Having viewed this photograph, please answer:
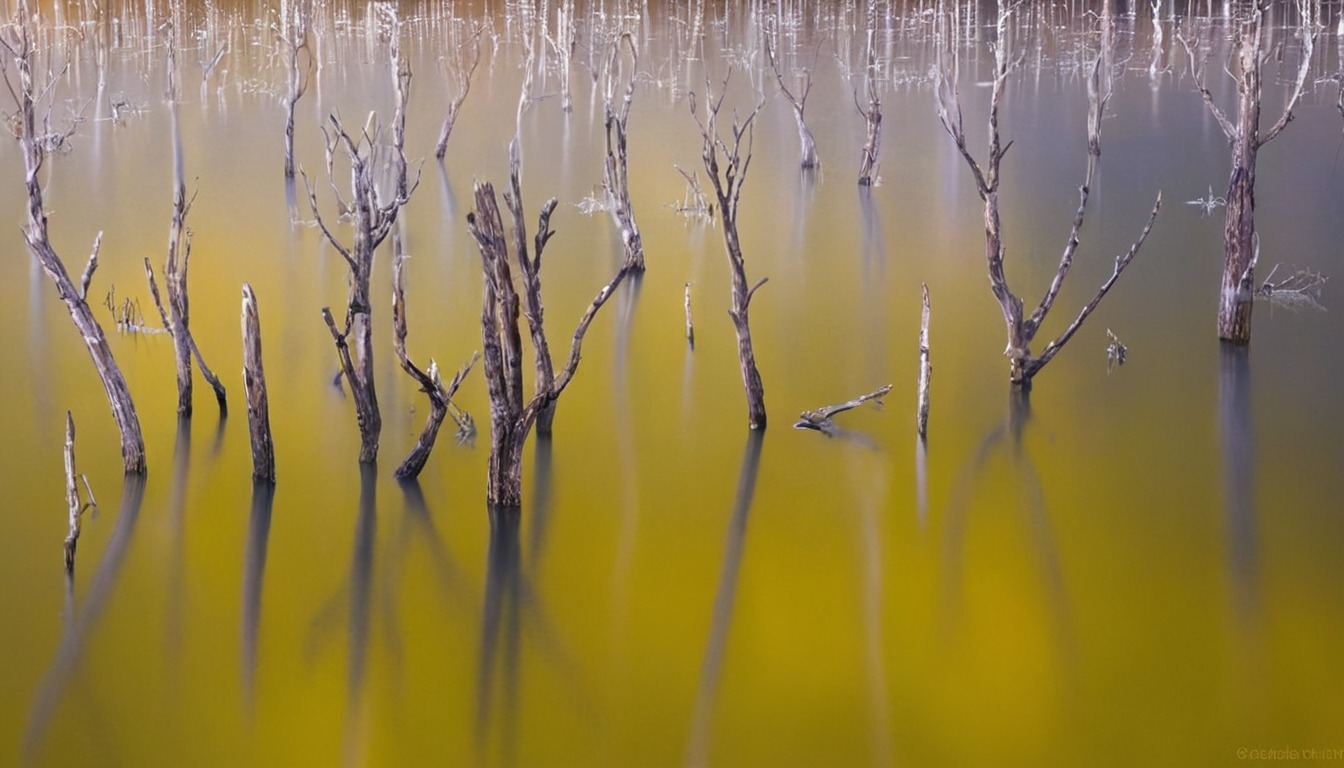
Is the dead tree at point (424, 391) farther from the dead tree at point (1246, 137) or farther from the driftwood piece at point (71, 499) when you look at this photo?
the dead tree at point (1246, 137)

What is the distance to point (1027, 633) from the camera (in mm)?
5164

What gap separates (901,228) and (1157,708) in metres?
8.45

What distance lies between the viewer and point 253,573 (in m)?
5.68

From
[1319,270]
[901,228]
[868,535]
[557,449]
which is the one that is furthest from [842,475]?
[901,228]

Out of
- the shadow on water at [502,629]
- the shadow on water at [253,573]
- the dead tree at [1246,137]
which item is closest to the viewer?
the shadow on water at [502,629]

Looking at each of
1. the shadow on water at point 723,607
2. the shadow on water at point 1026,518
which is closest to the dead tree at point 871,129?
the shadow on water at point 1026,518

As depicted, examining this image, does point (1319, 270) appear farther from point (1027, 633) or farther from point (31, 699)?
point (31, 699)

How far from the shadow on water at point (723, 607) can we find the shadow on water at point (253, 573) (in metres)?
1.46

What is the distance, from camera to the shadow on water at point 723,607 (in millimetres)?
4496

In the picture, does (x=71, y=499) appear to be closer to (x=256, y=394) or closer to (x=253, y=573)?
(x=253, y=573)

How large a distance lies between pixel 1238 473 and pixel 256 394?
442 centimetres

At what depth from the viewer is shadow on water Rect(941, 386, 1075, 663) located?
5.30 metres

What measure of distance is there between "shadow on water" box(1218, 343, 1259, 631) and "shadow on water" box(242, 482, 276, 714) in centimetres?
351

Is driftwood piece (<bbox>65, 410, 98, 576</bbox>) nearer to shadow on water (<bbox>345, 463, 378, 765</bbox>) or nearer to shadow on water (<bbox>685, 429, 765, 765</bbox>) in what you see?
shadow on water (<bbox>345, 463, 378, 765</bbox>)
